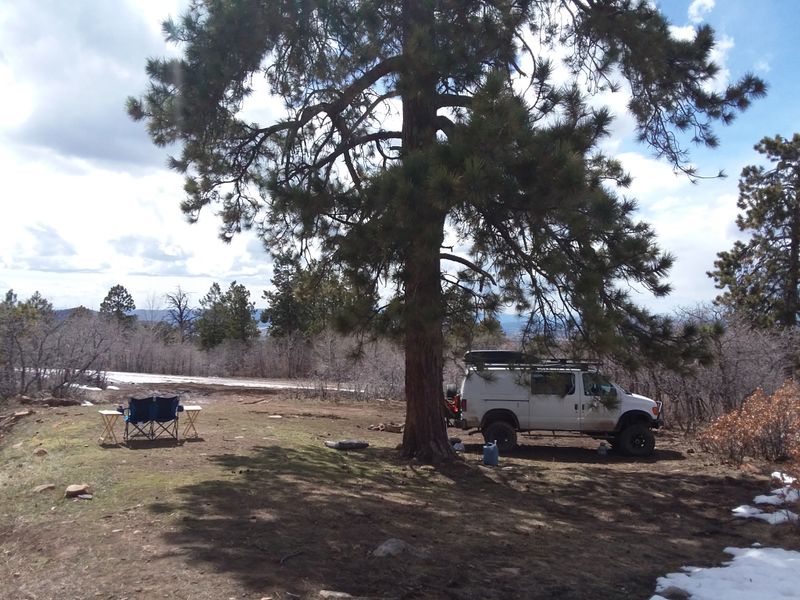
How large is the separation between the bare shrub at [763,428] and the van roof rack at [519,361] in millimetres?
3040

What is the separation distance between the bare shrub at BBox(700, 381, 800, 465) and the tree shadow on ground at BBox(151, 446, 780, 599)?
43.6 inches

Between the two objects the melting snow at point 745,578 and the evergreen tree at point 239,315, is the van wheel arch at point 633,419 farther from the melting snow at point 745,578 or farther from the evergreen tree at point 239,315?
the evergreen tree at point 239,315

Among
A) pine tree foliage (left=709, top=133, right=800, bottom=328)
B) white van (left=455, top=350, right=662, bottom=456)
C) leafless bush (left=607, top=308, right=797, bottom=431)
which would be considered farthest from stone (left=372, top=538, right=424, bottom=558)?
pine tree foliage (left=709, top=133, right=800, bottom=328)

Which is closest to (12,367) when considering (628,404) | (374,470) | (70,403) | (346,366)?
(70,403)

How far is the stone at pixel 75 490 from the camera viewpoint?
7.65 meters

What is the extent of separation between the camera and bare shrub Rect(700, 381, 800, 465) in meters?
11.0

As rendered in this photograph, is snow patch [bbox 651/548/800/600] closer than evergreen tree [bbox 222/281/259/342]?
Yes

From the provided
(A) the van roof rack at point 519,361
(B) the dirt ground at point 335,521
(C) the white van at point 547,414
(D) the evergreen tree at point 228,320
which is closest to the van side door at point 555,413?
(C) the white van at point 547,414

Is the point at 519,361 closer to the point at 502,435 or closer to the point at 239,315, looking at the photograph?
the point at 502,435

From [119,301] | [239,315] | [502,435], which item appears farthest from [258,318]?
[502,435]

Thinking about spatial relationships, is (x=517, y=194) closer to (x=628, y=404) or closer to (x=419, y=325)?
(x=419, y=325)

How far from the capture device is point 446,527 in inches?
281

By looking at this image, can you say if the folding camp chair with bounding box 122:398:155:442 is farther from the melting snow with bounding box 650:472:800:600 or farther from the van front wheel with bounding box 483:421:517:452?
the melting snow with bounding box 650:472:800:600

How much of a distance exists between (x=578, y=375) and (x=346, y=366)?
33.7 ft
